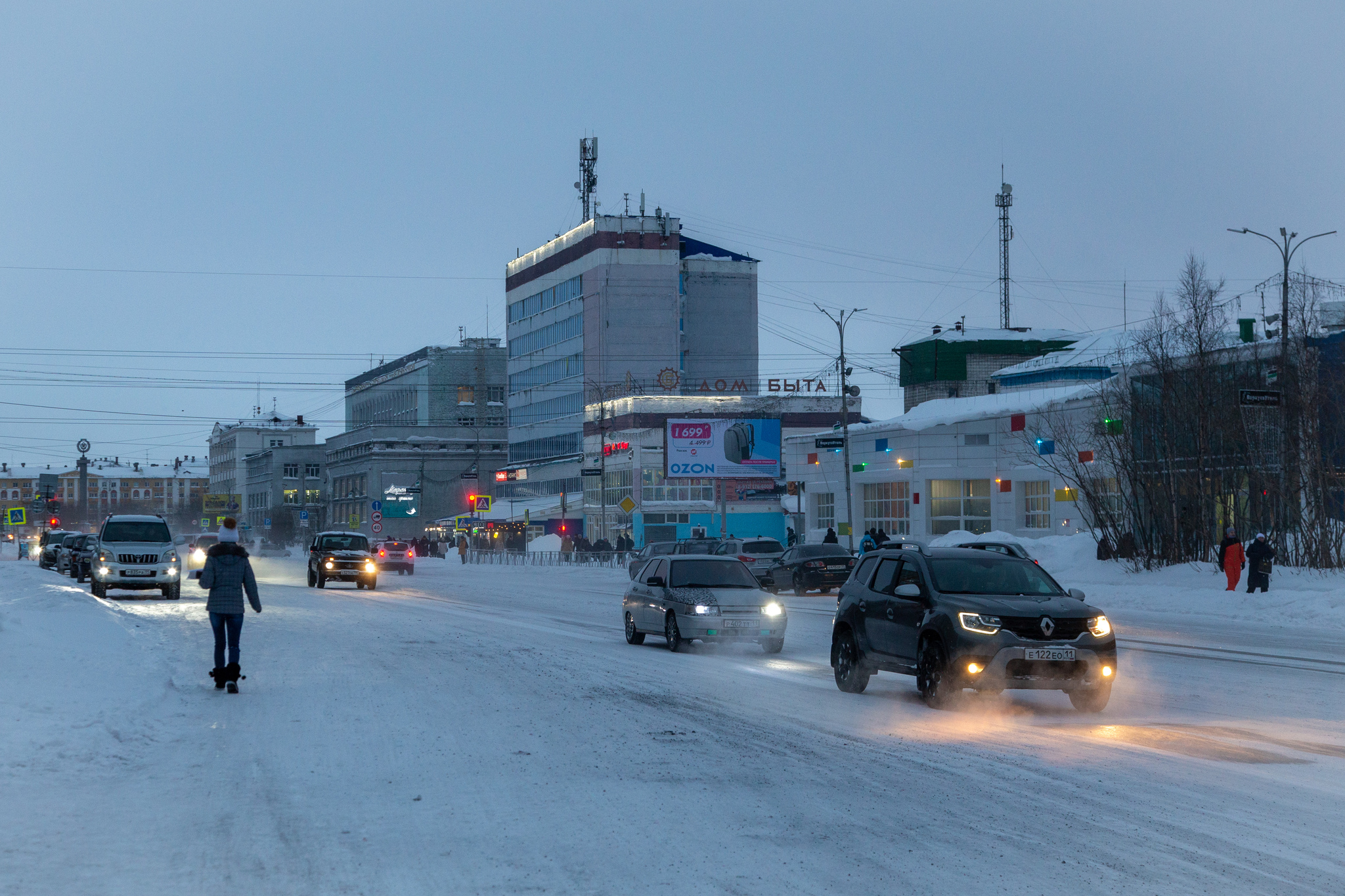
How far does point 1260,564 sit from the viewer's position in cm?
3155

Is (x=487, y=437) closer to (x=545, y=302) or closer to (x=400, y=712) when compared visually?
(x=545, y=302)

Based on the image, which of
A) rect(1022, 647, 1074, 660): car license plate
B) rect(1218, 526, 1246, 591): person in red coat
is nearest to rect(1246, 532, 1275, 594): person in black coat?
rect(1218, 526, 1246, 591): person in red coat

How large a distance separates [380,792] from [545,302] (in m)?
116

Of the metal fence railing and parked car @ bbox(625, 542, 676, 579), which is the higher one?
parked car @ bbox(625, 542, 676, 579)

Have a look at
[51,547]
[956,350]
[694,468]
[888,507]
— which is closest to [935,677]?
[888,507]

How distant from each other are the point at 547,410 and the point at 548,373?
339 cm

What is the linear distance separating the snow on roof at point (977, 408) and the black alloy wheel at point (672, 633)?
40.0 metres

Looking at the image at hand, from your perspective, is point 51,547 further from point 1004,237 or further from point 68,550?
point 1004,237

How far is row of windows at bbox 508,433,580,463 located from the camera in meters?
118

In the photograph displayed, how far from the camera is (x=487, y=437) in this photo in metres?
150

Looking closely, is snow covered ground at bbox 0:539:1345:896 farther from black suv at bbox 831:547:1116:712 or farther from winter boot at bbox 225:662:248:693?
black suv at bbox 831:547:1116:712

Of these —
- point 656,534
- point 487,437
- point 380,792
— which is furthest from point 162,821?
point 487,437

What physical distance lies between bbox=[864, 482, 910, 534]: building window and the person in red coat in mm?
34445

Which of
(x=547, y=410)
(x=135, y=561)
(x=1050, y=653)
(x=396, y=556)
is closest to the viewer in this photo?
(x=1050, y=653)
